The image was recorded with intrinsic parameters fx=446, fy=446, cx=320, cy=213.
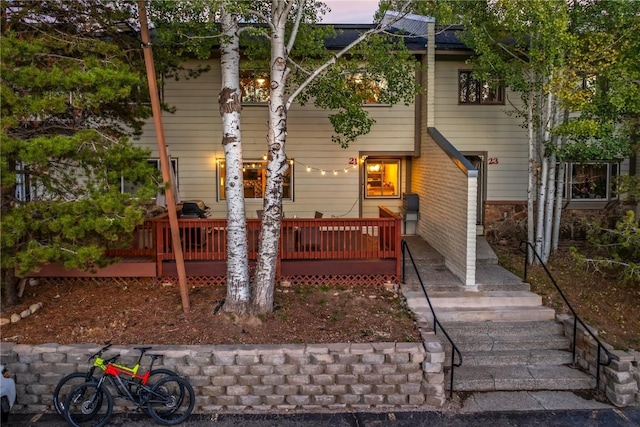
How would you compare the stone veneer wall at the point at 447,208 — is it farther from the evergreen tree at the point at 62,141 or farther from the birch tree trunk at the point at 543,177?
the evergreen tree at the point at 62,141

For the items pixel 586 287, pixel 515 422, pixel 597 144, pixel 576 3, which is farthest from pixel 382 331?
pixel 576 3

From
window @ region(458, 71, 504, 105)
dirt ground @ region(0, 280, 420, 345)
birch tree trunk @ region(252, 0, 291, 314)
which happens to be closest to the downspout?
dirt ground @ region(0, 280, 420, 345)

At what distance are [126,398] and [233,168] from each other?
3.35m

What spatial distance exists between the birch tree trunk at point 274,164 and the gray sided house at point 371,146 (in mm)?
4538

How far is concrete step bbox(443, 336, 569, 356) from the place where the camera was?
683 centimetres

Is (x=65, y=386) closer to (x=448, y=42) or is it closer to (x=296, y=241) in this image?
(x=296, y=241)

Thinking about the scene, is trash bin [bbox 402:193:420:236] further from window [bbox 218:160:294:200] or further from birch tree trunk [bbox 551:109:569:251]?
birch tree trunk [bbox 551:109:569:251]

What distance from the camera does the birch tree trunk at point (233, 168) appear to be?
6.62 m

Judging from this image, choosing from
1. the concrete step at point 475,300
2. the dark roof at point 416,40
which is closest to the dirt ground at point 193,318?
the concrete step at point 475,300

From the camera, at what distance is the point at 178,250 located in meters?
6.82

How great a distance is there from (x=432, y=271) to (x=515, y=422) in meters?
3.83

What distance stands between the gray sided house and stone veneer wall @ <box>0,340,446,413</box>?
574cm

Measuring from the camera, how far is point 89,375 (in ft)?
17.5

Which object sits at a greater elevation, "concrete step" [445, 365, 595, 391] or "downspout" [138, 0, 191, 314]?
"downspout" [138, 0, 191, 314]
